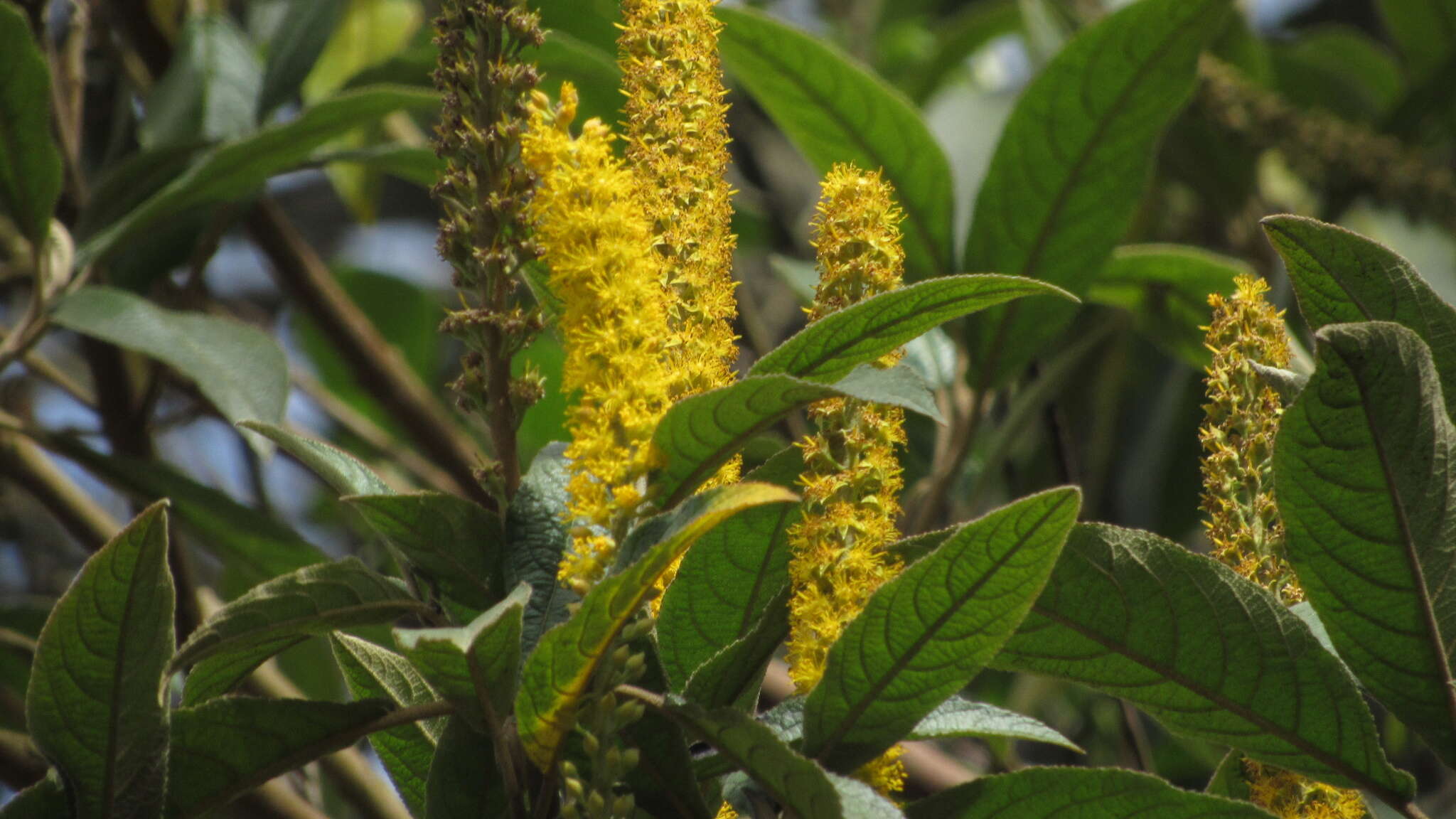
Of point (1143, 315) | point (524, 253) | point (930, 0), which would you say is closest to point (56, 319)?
point (524, 253)

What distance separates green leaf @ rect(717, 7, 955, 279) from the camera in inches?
51.1

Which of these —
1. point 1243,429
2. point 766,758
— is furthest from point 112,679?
point 1243,429

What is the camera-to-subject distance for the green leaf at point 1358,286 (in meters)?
0.64

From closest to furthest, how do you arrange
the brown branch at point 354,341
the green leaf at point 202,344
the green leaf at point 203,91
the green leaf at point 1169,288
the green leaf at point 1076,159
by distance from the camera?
the green leaf at point 202,344
the green leaf at point 1076,159
the green leaf at point 1169,288
the green leaf at point 203,91
the brown branch at point 354,341

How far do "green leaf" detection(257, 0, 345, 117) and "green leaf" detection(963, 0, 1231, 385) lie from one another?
0.73 meters

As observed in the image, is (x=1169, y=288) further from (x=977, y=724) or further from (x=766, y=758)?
(x=766, y=758)

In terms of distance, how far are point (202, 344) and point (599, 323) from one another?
70 cm

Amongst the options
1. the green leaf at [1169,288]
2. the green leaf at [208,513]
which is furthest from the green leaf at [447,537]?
the green leaf at [1169,288]

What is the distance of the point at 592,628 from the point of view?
52cm

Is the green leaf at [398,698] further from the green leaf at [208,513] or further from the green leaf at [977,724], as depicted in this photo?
the green leaf at [208,513]

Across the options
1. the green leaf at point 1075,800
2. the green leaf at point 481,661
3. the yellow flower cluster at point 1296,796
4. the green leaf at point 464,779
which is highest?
the green leaf at point 481,661

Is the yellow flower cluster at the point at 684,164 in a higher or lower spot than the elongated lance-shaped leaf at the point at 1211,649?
higher

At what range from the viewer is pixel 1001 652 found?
677mm

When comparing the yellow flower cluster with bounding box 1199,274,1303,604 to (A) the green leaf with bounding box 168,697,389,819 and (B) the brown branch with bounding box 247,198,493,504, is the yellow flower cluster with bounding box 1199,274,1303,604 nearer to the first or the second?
(A) the green leaf with bounding box 168,697,389,819
